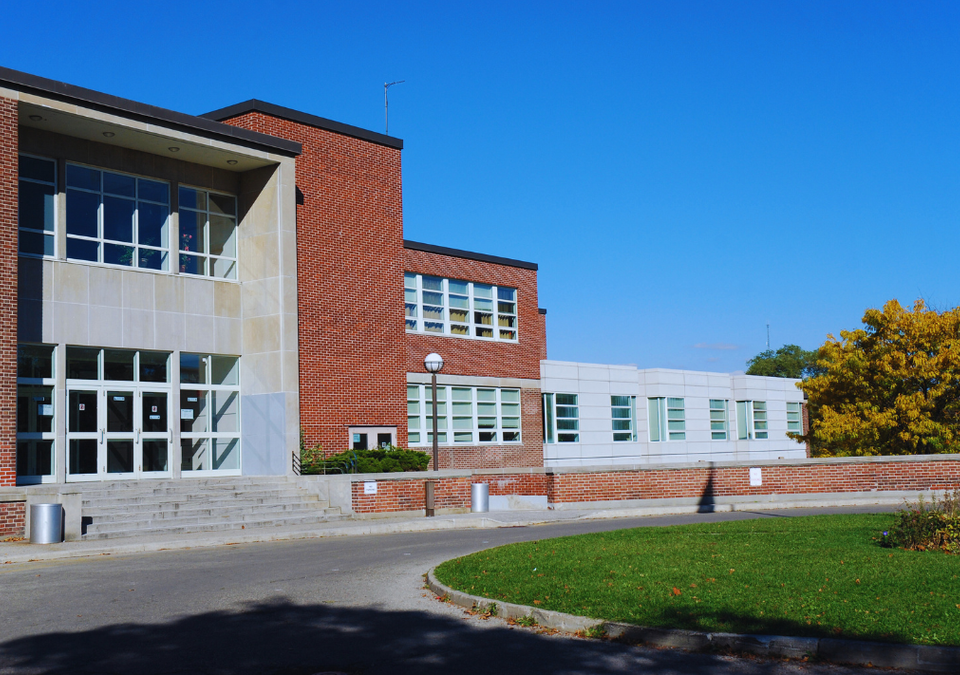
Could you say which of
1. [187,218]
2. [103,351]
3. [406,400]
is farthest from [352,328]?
[103,351]

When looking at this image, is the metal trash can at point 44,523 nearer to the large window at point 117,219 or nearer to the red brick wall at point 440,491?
the red brick wall at point 440,491

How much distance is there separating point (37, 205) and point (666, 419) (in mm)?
34932

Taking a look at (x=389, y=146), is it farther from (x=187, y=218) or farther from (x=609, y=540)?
(x=609, y=540)

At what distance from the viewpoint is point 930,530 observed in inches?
508

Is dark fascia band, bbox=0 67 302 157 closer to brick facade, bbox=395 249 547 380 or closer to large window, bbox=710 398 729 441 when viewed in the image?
brick facade, bbox=395 249 547 380

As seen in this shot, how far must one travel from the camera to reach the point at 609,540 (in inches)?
619

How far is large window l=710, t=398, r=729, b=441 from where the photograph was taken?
180 ft

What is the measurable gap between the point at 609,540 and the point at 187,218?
16918mm

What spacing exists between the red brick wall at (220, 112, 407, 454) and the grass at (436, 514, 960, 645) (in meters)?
14.4

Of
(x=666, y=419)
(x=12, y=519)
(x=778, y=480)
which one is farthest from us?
(x=666, y=419)

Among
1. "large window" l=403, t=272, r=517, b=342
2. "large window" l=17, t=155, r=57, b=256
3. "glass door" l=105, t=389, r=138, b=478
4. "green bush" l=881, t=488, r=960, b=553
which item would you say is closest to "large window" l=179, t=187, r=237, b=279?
"large window" l=17, t=155, r=57, b=256

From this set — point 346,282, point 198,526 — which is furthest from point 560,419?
point 198,526

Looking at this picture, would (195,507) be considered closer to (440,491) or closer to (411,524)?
(411,524)

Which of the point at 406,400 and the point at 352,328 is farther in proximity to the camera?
the point at 406,400
